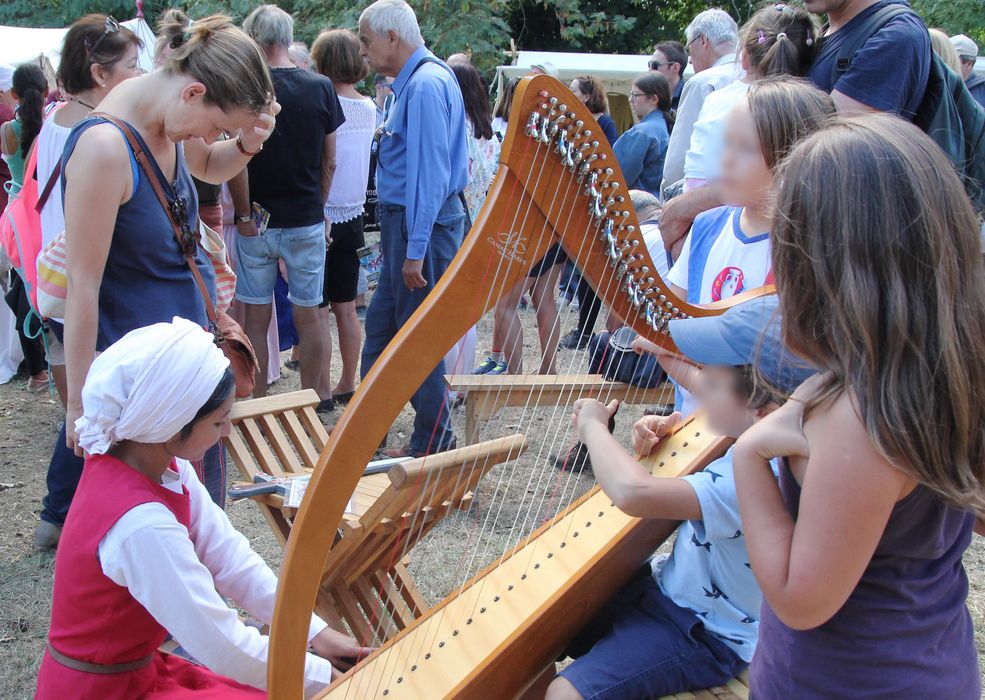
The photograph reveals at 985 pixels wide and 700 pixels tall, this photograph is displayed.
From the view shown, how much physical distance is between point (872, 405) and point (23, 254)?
327cm

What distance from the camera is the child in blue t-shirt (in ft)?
5.12

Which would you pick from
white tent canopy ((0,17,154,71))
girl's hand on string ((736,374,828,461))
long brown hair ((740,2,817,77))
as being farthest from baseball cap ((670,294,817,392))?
white tent canopy ((0,17,154,71))

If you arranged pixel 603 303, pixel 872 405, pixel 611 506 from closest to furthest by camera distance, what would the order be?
1. pixel 872 405
2. pixel 603 303
3. pixel 611 506

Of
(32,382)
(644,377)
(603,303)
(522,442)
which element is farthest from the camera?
(32,382)

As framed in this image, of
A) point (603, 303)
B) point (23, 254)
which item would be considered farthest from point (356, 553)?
point (23, 254)

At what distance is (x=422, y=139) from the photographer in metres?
3.80

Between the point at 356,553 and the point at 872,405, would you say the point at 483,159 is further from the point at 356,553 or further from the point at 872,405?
the point at 872,405

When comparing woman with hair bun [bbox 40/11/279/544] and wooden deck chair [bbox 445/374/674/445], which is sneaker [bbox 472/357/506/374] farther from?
woman with hair bun [bbox 40/11/279/544]

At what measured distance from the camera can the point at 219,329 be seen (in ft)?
8.38

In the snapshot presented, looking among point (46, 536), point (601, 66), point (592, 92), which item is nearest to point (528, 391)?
point (46, 536)

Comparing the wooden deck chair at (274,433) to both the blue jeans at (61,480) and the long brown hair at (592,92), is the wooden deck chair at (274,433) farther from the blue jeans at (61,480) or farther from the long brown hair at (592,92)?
the long brown hair at (592,92)

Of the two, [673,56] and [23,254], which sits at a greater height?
[673,56]

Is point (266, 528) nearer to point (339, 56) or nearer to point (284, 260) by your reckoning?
point (284, 260)

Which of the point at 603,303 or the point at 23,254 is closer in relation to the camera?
the point at 603,303
